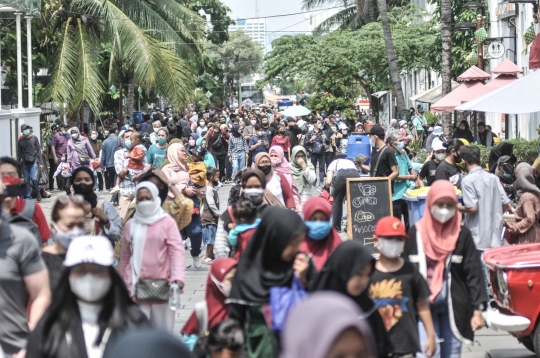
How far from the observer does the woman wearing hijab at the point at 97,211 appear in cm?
803

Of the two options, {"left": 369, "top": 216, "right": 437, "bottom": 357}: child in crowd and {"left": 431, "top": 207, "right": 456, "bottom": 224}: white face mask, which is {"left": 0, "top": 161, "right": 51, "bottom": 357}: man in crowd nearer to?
{"left": 369, "top": 216, "right": 437, "bottom": 357}: child in crowd

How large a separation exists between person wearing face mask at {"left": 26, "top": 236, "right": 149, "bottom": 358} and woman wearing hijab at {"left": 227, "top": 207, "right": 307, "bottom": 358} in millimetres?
972

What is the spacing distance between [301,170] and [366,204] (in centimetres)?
123

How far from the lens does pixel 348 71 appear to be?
41688 millimetres

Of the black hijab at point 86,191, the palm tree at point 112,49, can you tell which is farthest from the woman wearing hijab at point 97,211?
the palm tree at point 112,49

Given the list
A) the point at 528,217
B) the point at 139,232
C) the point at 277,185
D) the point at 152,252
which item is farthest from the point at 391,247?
the point at 277,185

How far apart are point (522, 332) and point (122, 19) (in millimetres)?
23861

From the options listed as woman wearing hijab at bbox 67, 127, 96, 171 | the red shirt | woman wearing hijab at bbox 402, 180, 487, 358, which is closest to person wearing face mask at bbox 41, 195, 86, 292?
the red shirt

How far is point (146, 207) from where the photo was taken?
7656 mm

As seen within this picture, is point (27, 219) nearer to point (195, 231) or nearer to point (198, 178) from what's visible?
point (195, 231)

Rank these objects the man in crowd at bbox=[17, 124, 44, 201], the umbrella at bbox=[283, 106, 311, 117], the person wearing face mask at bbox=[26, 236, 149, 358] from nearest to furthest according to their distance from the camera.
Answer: the person wearing face mask at bbox=[26, 236, 149, 358] → the man in crowd at bbox=[17, 124, 44, 201] → the umbrella at bbox=[283, 106, 311, 117]

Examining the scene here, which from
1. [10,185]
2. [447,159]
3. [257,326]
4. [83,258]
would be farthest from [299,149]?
[83,258]

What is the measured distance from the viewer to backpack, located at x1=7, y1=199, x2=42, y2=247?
689 cm

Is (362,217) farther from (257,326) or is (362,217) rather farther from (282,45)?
(282,45)
